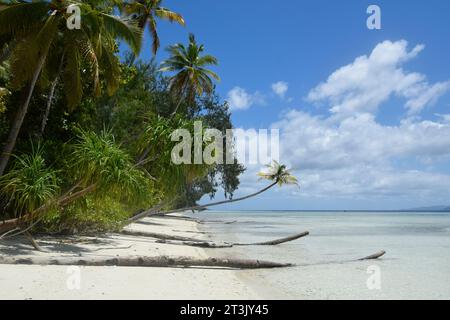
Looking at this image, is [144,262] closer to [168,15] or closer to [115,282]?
[115,282]

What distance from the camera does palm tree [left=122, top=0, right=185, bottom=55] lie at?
22.6 m

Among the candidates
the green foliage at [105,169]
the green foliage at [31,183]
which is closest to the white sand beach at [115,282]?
the green foliage at [31,183]

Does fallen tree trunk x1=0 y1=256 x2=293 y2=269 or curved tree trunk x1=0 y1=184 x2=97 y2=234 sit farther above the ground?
curved tree trunk x1=0 y1=184 x2=97 y2=234

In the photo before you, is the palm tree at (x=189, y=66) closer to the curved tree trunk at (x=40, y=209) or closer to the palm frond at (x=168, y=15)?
the palm frond at (x=168, y=15)

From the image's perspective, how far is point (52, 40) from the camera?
13.6m

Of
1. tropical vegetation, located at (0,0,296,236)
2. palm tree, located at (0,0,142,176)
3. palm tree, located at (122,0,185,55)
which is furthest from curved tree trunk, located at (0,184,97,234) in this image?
palm tree, located at (122,0,185,55)

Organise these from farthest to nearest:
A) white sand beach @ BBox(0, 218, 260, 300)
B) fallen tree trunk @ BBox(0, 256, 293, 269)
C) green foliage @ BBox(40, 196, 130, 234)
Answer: green foliage @ BBox(40, 196, 130, 234) → fallen tree trunk @ BBox(0, 256, 293, 269) → white sand beach @ BBox(0, 218, 260, 300)

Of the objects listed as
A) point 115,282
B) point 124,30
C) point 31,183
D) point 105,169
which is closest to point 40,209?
point 31,183

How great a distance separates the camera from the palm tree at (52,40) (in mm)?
13148

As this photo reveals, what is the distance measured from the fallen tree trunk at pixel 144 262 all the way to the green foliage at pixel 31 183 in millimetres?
1891

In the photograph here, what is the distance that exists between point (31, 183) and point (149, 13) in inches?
496

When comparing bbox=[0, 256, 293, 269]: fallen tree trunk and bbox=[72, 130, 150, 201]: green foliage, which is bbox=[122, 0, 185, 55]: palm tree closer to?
bbox=[72, 130, 150, 201]: green foliage

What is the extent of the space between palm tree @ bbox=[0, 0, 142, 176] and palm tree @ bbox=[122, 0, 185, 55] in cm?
795
